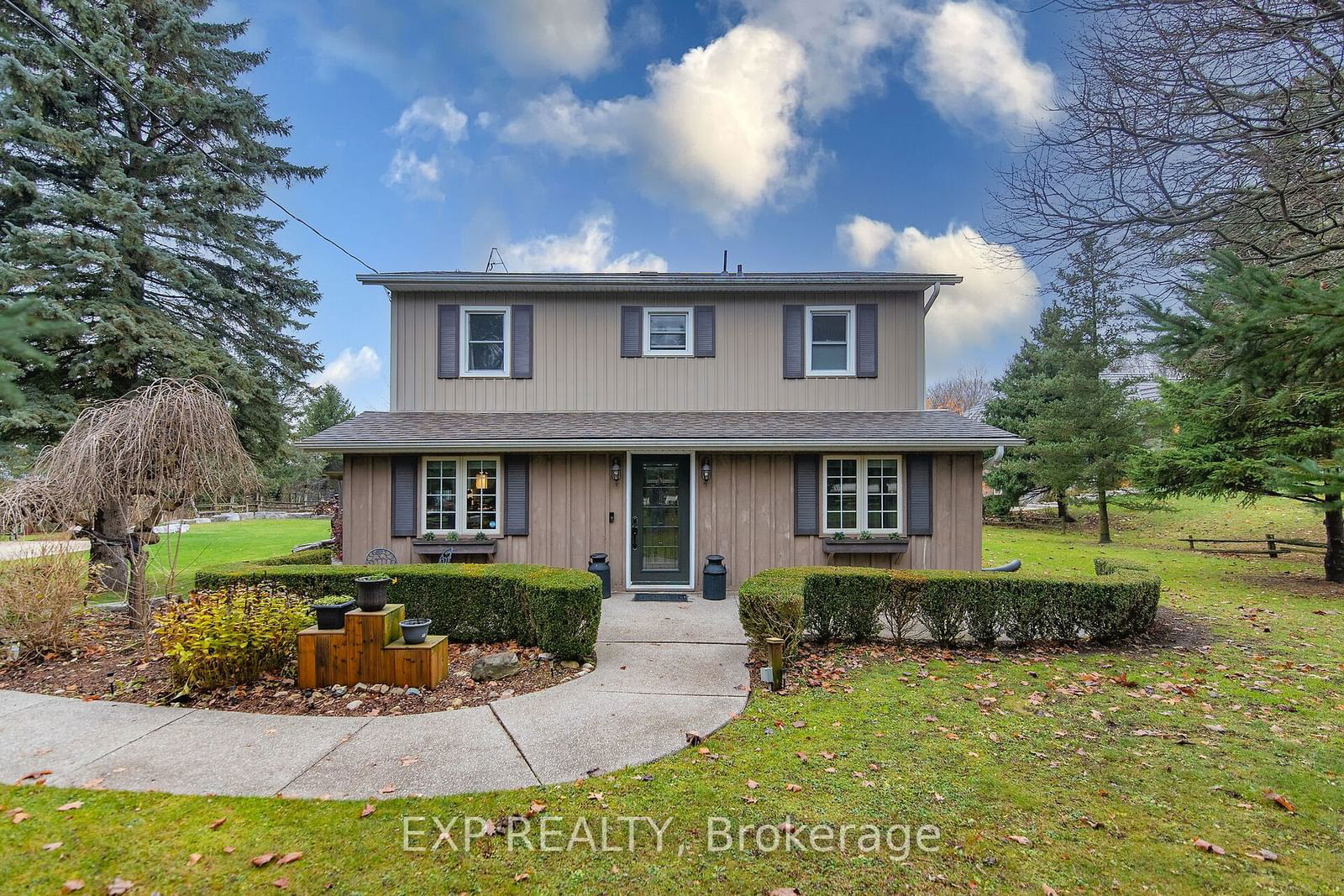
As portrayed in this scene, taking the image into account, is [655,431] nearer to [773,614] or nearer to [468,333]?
Result: [468,333]

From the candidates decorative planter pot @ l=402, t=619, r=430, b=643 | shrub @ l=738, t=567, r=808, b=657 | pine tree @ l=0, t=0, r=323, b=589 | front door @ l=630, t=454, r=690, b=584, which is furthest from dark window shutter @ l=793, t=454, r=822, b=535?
pine tree @ l=0, t=0, r=323, b=589

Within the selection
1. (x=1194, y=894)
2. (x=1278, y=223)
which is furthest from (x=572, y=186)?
(x=1194, y=894)

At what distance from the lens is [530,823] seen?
2.96 meters

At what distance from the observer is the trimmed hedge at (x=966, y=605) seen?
6180mm

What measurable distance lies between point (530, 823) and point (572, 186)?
15.1 metres

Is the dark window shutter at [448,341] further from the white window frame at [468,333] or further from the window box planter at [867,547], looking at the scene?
the window box planter at [867,547]

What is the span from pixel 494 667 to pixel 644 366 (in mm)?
6128

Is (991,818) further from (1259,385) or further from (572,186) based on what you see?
(572,186)

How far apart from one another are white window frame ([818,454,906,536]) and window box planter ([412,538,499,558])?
523cm

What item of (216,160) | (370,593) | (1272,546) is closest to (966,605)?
(370,593)

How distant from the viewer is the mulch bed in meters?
4.60

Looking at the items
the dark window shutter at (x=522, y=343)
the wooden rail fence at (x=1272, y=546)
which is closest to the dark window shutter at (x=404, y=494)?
the dark window shutter at (x=522, y=343)

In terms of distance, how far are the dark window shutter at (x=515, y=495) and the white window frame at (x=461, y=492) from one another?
8 centimetres

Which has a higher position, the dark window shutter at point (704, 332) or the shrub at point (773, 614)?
the dark window shutter at point (704, 332)
